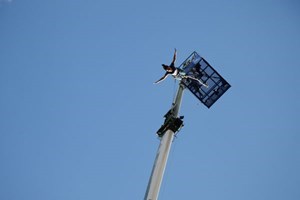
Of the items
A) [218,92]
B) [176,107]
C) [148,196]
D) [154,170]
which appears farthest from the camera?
[218,92]

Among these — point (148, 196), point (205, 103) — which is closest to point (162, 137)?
point (148, 196)

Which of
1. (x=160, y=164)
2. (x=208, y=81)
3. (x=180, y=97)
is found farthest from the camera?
(x=208, y=81)

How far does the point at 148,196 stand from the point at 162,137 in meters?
2.97

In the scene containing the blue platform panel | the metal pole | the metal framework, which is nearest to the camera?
the metal pole

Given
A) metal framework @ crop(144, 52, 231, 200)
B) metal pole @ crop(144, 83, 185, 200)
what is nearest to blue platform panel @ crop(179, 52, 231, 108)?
metal framework @ crop(144, 52, 231, 200)

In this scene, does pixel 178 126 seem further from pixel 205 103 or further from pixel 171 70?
pixel 205 103

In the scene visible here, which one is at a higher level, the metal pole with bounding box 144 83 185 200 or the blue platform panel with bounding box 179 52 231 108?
the blue platform panel with bounding box 179 52 231 108

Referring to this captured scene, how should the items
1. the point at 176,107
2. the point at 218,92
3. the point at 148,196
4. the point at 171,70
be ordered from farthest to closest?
the point at 218,92 → the point at 171,70 → the point at 176,107 → the point at 148,196

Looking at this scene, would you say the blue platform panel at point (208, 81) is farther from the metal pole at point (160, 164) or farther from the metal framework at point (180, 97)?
the metal pole at point (160, 164)

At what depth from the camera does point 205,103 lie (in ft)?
61.3

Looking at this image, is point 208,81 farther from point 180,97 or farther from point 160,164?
point 160,164

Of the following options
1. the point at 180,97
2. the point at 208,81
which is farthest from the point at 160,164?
the point at 208,81

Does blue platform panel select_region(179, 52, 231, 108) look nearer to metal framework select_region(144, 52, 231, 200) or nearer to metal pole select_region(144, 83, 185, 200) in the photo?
metal framework select_region(144, 52, 231, 200)

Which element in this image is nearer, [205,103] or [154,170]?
[154,170]
